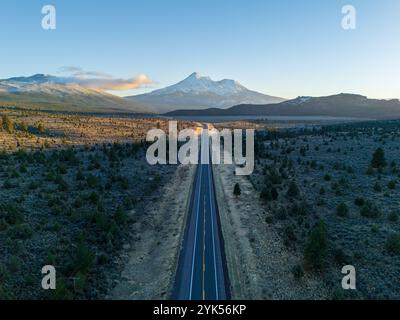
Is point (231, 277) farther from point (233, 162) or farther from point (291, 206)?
point (233, 162)

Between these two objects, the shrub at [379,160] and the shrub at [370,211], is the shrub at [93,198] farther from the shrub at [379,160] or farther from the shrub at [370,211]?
the shrub at [379,160]

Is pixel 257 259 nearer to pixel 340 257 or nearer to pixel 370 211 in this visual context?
pixel 340 257

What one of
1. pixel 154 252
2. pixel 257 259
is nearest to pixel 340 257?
pixel 257 259

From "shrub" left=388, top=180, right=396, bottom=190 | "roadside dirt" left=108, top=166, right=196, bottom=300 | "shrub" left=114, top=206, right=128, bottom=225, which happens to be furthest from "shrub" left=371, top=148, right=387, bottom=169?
"shrub" left=114, top=206, right=128, bottom=225

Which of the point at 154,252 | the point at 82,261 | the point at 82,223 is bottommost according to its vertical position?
the point at 154,252

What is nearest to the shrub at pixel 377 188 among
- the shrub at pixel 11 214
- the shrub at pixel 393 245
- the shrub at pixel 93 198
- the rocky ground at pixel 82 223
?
the shrub at pixel 393 245

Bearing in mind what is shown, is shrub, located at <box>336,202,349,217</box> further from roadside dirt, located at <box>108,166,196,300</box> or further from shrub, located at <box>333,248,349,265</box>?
roadside dirt, located at <box>108,166,196,300</box>
